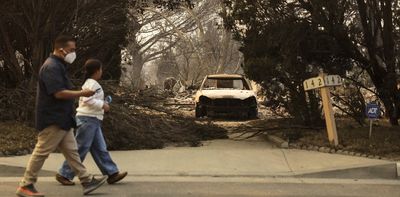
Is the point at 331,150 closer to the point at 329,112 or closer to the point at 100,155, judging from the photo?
the point at 329,112

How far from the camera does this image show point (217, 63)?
141 ft

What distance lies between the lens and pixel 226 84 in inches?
765

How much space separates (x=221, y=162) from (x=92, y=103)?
305 centimetres

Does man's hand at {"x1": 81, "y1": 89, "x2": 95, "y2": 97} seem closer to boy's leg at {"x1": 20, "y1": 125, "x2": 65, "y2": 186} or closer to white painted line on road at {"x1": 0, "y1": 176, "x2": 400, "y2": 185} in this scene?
boy's leg at {"x1": 20, "y1": 125, "x2": 65, "y2": 186}

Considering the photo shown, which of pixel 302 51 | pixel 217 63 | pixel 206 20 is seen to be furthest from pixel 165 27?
pixel 302 51

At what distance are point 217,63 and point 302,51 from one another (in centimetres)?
3040

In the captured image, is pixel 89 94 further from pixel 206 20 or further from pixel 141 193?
pixel 206 20

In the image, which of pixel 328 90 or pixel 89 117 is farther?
pixel 328 90

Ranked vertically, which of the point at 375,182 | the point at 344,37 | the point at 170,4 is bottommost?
the point at 375,182

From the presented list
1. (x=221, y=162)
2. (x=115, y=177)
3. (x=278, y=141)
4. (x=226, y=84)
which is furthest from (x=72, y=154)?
(x=226, y=84)

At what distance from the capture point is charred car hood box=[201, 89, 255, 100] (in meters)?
18.0

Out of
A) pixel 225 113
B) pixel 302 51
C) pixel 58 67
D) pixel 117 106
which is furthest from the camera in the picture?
pixel 225 113

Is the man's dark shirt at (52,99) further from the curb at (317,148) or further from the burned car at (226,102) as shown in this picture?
the burned car at (226,102)

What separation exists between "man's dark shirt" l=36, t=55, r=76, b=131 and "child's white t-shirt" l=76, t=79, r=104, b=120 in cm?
52
